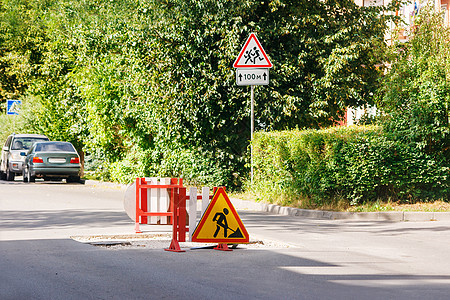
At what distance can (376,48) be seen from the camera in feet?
66.5

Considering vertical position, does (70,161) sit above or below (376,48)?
below

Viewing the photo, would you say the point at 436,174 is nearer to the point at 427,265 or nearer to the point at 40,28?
the point at 427,265

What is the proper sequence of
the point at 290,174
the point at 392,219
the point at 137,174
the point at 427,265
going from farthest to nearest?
the point at 137,174, the point at 290,174, the point at 392,219, the point at 427,265

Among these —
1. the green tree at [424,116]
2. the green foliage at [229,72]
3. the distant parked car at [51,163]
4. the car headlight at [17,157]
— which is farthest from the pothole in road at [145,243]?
the car headlight at [17,157]

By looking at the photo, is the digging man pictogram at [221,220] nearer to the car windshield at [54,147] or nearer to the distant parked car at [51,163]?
the distant parked car at [51,163]

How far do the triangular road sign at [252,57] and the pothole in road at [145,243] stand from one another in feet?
23.4

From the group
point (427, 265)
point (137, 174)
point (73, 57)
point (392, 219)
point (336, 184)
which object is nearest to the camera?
point (427, 265)

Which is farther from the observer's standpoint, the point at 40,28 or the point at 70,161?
the point at 40,28

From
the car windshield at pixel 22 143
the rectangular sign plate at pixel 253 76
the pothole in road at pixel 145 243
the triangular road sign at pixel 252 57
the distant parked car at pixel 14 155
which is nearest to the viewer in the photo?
the pothole in road at pixel 145 243

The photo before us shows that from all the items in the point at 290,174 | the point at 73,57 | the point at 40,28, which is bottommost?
the point at 290,174

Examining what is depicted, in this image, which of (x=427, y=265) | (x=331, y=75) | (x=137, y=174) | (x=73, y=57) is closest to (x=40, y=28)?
(x=73, y=57)

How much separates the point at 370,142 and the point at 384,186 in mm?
1015

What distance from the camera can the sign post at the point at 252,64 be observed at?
17359 mm

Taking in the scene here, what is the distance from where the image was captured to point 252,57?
17.5 meters
